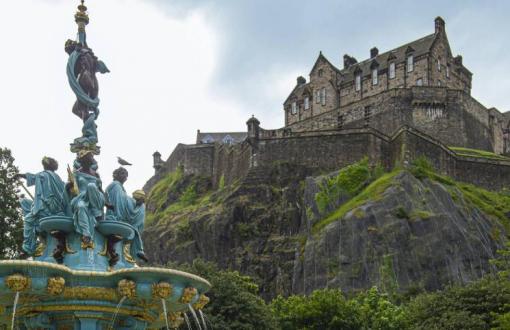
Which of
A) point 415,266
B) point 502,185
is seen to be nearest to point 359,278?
point 415,266

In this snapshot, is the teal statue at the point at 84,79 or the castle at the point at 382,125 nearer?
the teal statue at the point at 84,79

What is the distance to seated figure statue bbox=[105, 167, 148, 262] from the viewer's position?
1630 centimetres

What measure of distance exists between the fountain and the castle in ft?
157

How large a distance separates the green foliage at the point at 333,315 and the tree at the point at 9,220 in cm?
1409

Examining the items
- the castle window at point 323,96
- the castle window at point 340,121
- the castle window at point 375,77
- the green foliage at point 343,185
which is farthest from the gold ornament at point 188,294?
the castle window at point 323,96

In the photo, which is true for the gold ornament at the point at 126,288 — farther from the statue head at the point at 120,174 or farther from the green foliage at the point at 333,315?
the green foliage at the point at 333,315

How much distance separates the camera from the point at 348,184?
60.7m

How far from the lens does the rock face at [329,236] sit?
52438 mm

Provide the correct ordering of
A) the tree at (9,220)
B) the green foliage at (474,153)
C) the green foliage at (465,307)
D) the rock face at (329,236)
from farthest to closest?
the green foliage at (474,153) < the rock face at (329,236) < the green foliage at (465,307) < the tree at (9,220)

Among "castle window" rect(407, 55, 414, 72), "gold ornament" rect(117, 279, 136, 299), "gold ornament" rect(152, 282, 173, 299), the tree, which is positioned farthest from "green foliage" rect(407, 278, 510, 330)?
"castle window" rect(407, 55, 414, 72)

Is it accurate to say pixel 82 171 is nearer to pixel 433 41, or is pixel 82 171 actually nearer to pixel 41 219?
pixel 41 219

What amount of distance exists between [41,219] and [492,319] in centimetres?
2326

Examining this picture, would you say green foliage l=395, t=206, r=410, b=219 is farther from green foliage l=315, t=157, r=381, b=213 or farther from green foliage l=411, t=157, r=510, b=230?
green foliage l=315, t=157, r=381, b=213

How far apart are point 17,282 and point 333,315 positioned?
28159mm
